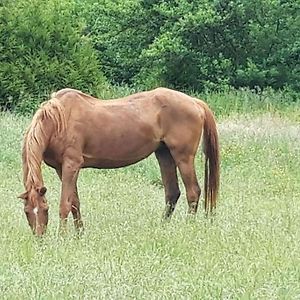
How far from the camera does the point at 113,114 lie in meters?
8.22

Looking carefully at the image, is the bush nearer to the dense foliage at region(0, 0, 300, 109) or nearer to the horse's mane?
the dense foliage at region(0, 0, 300, 109)

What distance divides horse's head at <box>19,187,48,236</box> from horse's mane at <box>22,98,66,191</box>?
0.06m

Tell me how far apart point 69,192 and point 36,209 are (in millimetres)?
797

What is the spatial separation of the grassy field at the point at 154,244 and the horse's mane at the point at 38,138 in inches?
20.8

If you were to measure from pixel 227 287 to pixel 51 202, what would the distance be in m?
4.58

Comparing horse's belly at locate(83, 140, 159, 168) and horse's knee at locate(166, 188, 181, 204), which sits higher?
horse's belly at locate(83, 140, 159, 168)

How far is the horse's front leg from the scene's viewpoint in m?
7.51

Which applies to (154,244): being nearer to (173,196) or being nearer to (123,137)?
(123,137)

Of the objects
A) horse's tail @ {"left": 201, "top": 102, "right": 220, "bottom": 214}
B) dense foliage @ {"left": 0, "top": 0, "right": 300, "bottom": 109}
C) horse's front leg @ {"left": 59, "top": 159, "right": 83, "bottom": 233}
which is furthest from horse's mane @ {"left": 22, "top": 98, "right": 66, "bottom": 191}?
dense foliage @ {"left": 0, "top": 0, "right": 300, "bottom": 109}

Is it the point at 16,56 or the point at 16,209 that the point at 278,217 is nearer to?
the point at 16,209

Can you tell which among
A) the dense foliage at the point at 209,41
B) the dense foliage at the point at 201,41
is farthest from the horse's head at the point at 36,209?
the dense foliage at the point at 209,41

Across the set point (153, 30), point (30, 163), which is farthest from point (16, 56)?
point (30, 163)

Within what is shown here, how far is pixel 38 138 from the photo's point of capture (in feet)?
23.9

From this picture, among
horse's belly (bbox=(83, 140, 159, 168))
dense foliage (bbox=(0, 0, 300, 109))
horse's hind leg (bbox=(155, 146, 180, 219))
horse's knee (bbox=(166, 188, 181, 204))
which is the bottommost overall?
dense foliage (bbox=(0, 0, 300, 109))
